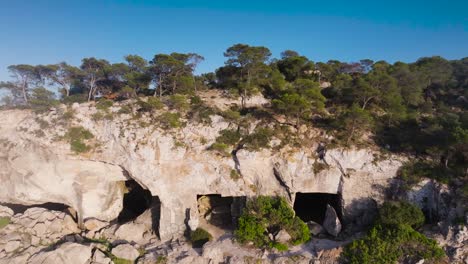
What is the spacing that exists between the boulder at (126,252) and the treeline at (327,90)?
2021 cm

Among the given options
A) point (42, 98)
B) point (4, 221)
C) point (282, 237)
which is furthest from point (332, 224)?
point (42, 98)

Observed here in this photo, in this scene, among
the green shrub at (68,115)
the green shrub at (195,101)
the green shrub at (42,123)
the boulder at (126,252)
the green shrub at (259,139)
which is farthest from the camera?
the green shrub at (195,101)

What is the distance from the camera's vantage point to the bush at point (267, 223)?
898 inches

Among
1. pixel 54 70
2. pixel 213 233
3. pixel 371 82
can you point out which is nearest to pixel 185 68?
pixel 54 70

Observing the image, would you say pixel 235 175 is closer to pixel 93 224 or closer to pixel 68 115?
pixel 93 224

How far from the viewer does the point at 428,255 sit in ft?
60.3

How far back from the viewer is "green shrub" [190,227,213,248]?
2459 cm

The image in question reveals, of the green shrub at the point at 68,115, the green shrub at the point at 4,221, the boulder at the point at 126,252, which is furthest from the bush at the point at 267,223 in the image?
the green shrub at the point at 4,221

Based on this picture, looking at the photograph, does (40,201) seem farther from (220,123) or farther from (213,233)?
(220,123)

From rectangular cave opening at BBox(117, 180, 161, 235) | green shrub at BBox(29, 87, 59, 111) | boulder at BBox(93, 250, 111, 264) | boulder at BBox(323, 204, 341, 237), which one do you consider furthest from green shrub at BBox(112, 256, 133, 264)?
green shrub at BBox(29, 87, 59, 111)

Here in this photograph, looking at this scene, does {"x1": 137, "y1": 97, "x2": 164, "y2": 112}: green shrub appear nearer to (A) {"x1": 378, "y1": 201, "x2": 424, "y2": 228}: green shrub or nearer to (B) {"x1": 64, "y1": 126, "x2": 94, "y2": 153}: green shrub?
(B) {"x1": 64, "y1": 126, "x2": 94, "y2": 153}: green shrub

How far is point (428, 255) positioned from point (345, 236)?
6799 mm

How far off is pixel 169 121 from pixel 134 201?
14.9 m

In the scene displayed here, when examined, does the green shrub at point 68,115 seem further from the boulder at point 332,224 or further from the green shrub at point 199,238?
the boulder at point 332,224
